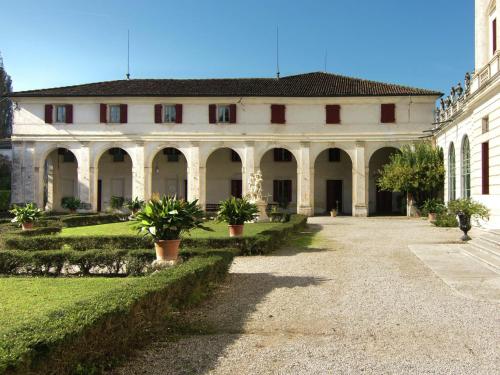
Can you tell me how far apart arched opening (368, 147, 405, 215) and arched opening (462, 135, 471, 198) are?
13189mm

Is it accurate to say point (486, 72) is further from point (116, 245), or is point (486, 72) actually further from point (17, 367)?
point (17, 367)

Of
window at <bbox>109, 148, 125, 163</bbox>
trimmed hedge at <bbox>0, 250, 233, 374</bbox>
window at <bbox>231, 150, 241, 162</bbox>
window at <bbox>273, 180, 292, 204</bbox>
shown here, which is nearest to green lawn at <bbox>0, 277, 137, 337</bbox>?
trimmed hedge at <bbox>0, 250, 233, 374</bbox>

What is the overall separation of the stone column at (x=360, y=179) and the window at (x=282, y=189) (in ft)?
18.0

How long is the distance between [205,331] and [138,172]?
2801 centimetres

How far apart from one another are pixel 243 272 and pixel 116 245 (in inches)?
162

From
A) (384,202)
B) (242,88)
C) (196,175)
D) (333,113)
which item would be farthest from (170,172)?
(384,202)

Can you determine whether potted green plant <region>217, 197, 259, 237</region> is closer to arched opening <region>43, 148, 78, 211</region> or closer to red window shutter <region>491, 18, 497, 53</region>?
red window shutter <region>491, 18, 497, 53</region>

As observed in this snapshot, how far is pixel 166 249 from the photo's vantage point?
29.1ft

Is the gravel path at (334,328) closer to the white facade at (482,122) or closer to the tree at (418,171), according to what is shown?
the white facade at (482,122)

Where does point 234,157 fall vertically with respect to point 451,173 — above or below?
above

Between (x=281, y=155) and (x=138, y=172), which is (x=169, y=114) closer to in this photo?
(x=138, y=172)

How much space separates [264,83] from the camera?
3375cm

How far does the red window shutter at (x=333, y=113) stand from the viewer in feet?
104

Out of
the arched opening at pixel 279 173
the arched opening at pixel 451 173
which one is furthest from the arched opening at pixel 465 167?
the arched opening at pixel 279 173
